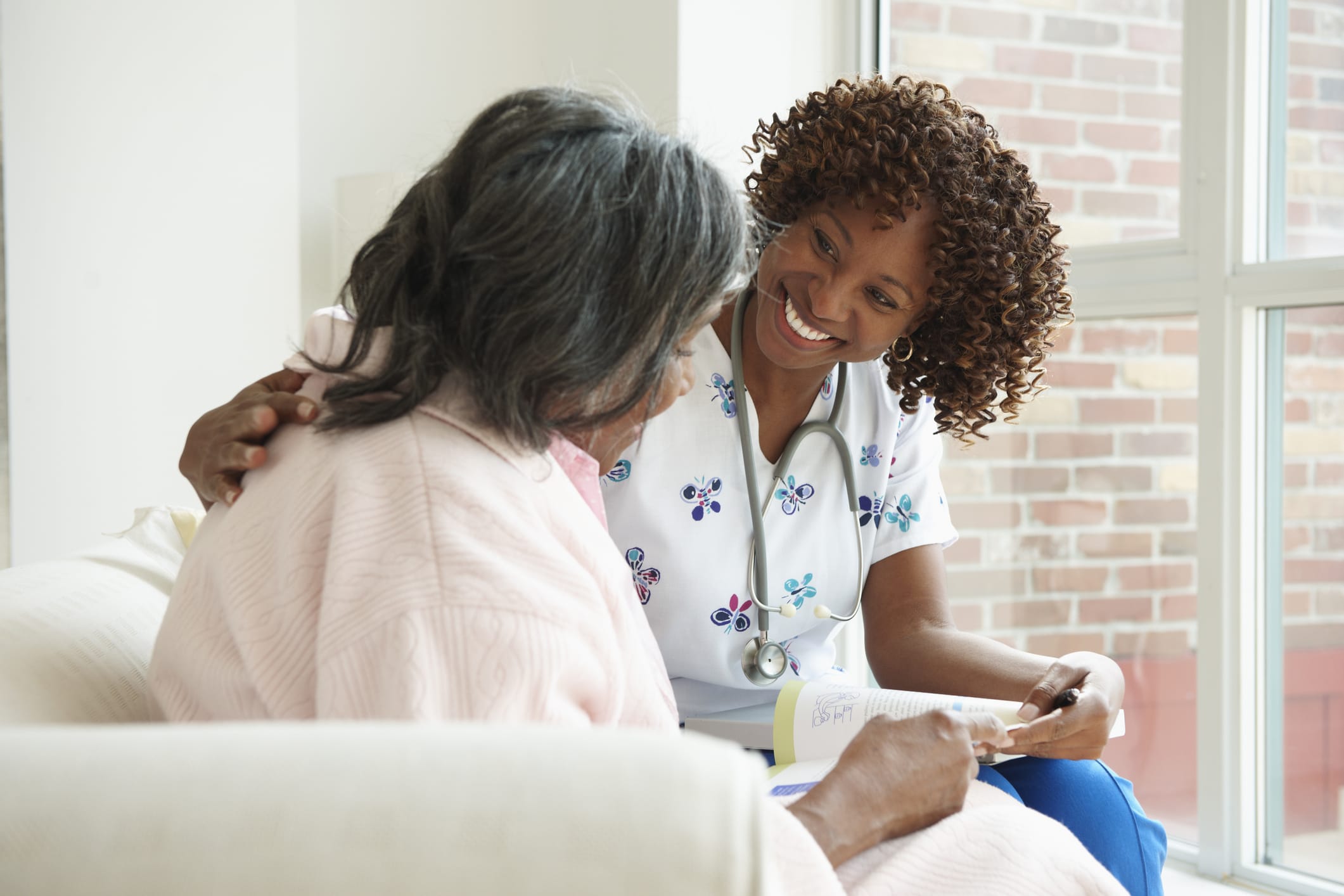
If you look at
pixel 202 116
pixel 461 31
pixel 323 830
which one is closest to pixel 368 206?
pixel 202 116

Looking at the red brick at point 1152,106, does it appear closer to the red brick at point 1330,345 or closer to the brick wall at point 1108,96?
the brick wall at point 1108,96

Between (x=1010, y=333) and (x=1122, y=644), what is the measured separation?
3.56ft

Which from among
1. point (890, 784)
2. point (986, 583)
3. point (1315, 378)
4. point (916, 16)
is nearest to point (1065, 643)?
point (986, 583)

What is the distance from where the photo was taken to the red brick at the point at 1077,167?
2.46 metres

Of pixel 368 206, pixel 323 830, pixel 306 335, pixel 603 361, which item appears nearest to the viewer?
pixel 323 830

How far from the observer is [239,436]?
3.17ft

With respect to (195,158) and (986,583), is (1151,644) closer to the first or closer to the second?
(986,583)

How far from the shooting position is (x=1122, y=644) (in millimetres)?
2416

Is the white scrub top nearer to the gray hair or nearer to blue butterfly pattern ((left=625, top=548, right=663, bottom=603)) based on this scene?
blue butterfly pattern ((left=625, top=548, right=663, bottom=603))

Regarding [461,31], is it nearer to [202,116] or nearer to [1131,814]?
[202,116]

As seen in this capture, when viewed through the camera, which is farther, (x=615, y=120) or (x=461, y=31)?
(x=461, y=31)

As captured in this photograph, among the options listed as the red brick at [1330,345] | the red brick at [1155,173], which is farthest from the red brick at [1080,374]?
the red brick at [1330,345]

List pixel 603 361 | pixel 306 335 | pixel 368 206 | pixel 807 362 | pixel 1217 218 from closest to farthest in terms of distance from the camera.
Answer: pixel 603 361
pixel 306 335
pixel 807 362
pixel 1217 218
pixel 368 206

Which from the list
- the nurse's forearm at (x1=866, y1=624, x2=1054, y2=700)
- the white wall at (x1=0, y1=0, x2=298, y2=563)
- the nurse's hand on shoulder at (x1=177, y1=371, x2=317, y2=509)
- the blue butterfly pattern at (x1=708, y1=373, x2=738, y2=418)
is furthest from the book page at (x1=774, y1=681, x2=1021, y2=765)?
→ the white wall at (x1=0, y1=0, x2=298, y2=563)
